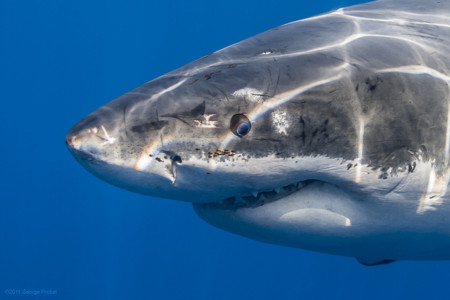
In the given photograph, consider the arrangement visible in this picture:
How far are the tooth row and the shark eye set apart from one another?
9.6 inches

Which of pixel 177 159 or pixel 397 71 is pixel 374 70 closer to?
Result: pixel 397 71

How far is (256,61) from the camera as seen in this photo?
1392 mm

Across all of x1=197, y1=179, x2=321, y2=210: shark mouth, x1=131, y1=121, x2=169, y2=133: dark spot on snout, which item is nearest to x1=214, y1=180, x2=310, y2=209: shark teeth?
x1=197, y1=179, x2=321, y2=210: shark mouth

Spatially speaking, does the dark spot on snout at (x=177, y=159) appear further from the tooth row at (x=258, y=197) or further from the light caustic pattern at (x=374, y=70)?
the tooth row at (x=258, y=197)

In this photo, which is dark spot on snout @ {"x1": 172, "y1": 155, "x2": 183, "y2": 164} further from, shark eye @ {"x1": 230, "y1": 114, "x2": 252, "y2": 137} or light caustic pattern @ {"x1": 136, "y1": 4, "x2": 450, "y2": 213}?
shark eye @ {"x1": 230, "y1": 114, "x2": 252, "y2": 137}

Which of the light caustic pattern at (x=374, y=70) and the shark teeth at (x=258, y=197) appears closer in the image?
the light caustic pattern at (x=374, y=70)

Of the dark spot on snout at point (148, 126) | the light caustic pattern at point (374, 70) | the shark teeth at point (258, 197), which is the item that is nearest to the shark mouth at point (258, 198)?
the shark teeth at point (258, 197)

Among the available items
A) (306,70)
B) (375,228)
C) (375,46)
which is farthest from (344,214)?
(375,46)

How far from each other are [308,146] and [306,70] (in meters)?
0.27

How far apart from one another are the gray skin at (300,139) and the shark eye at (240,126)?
0.04 feet

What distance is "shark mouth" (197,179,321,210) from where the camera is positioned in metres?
1.37

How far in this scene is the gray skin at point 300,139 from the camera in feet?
3.88

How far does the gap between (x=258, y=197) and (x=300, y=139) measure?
0.91ft

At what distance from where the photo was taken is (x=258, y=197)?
4.58 feet
